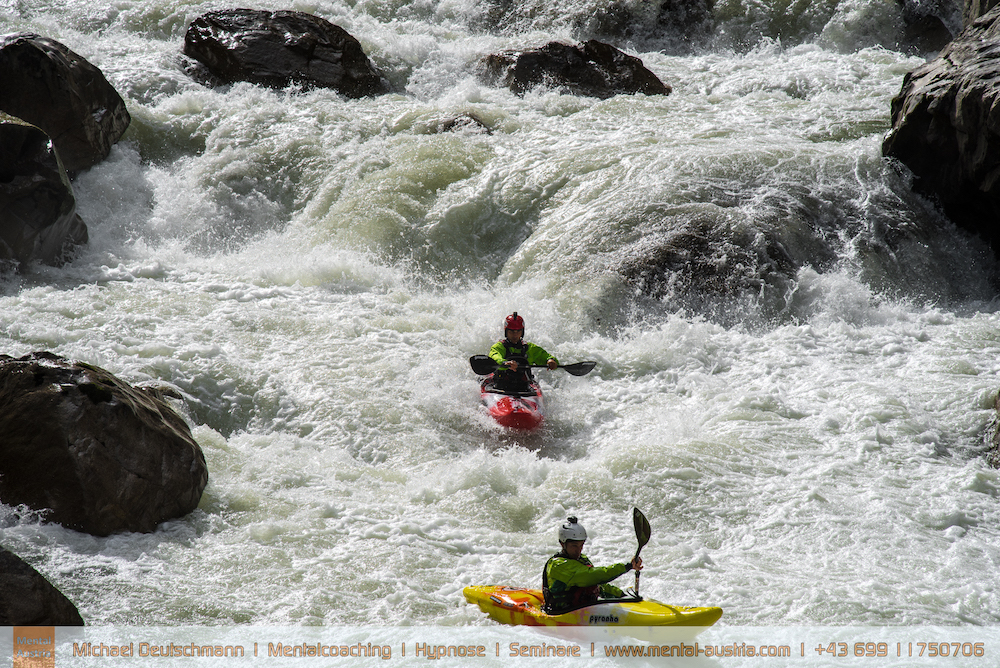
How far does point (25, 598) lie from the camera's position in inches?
148

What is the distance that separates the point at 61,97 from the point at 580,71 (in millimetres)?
7315

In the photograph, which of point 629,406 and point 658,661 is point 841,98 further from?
point 658,661

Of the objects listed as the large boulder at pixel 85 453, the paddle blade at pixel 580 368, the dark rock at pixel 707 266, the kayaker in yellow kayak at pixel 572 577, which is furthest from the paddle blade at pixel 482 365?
the kayaker in yellow kayak at pixel 572 577

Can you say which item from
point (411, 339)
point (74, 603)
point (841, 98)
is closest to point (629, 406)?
point (411, 339)

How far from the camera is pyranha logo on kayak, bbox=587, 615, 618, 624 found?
4.17 m

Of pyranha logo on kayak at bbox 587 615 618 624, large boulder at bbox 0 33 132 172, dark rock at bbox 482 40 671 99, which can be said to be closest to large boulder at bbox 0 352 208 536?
pyranha logo on kayak at bbox 587 615 618 624

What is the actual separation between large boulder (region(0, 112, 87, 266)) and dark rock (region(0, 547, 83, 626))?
18.3 ft

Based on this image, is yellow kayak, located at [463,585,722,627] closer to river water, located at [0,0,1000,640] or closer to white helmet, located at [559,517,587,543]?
river water, located at [0,0,1000,640]

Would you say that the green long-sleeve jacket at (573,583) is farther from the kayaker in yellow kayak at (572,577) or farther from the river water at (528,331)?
the river water at (528,331)

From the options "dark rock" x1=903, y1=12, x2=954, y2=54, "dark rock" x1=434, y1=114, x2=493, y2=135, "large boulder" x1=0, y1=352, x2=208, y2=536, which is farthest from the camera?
"dark rock" x1=903, y1=12, x2=954, y2=54

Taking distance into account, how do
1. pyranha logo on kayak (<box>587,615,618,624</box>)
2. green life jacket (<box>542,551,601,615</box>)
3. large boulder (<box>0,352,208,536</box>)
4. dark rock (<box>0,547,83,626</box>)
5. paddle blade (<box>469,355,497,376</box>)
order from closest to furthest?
dark rock (<box>0,547,83,626</box>) < pyranha logo on kayak (<box>587,615,618,624</box>) < green life jacket (<box>542,551,601,615</box>) < large boulder (<box>0,352,208,536</box>) < paddle blade (<box>469,355,497,376</box>)

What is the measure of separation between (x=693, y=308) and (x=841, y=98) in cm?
507

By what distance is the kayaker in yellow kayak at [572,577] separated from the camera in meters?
4.24

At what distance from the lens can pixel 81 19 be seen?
44.9 feet
